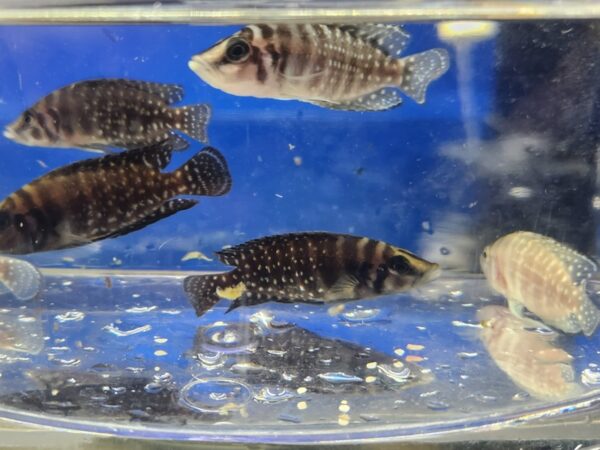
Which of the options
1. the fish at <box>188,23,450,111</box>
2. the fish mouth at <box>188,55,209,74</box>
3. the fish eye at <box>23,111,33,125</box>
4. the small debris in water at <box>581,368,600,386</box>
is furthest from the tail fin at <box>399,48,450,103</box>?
the fish eye at <box>23,111,33,125</box>

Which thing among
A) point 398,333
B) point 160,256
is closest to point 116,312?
point 160,256

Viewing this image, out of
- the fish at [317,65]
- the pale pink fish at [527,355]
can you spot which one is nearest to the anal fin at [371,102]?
the fish at [317,65]

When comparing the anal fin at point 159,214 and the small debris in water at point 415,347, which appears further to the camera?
the small debris in water at point 415,347

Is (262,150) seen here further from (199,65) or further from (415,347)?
(415,347)

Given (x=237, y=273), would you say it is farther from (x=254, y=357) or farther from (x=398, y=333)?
(x=398, y=333)

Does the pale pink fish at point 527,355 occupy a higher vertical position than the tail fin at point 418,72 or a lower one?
lower

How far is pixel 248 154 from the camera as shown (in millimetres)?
2428

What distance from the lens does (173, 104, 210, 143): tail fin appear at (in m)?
1.72

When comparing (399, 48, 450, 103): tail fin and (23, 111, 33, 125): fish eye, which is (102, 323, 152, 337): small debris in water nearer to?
(23, 111, 33, 125): fish eye

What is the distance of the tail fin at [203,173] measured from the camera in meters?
1.62

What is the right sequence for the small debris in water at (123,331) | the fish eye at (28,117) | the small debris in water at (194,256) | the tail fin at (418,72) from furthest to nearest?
the small debris in water at (194,256) < the small debris in water at (123,331) < the tail fin at (418,72) < the fish eye at (28,117)

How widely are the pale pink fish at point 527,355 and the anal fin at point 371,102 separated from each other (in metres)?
0.85

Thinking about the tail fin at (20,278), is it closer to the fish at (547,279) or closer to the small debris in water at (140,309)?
the small debris in water at (140,309)

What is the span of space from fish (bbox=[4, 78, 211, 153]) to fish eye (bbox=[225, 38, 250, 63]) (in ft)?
0.78
